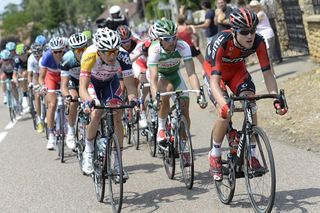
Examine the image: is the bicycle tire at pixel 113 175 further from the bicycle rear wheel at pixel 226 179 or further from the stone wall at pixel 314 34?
the stone wall at pixel 314 34

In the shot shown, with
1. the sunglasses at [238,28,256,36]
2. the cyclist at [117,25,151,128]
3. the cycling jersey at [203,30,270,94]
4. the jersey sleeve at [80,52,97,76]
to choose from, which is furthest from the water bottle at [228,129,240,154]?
the cyclist at [117,25,151,128]

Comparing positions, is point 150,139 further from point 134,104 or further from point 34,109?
point 34,109

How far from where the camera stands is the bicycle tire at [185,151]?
707 centimetres

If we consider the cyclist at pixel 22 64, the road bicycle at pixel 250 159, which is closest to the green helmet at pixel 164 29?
the road bicycle at pixel 250 159

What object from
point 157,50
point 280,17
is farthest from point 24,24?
point 157,50

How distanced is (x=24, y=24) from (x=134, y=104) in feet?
528

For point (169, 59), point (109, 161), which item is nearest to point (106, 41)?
point (109, 161)

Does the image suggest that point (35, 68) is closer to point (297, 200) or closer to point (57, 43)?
point (57, 43)

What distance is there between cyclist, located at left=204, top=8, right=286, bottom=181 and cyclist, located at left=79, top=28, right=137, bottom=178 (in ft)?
3.59

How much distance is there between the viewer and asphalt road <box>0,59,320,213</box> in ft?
20.9

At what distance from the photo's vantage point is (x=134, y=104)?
656 centimetres

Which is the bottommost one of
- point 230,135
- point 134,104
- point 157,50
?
point 230,135

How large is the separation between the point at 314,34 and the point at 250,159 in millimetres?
9438

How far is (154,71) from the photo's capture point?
7.68 m
